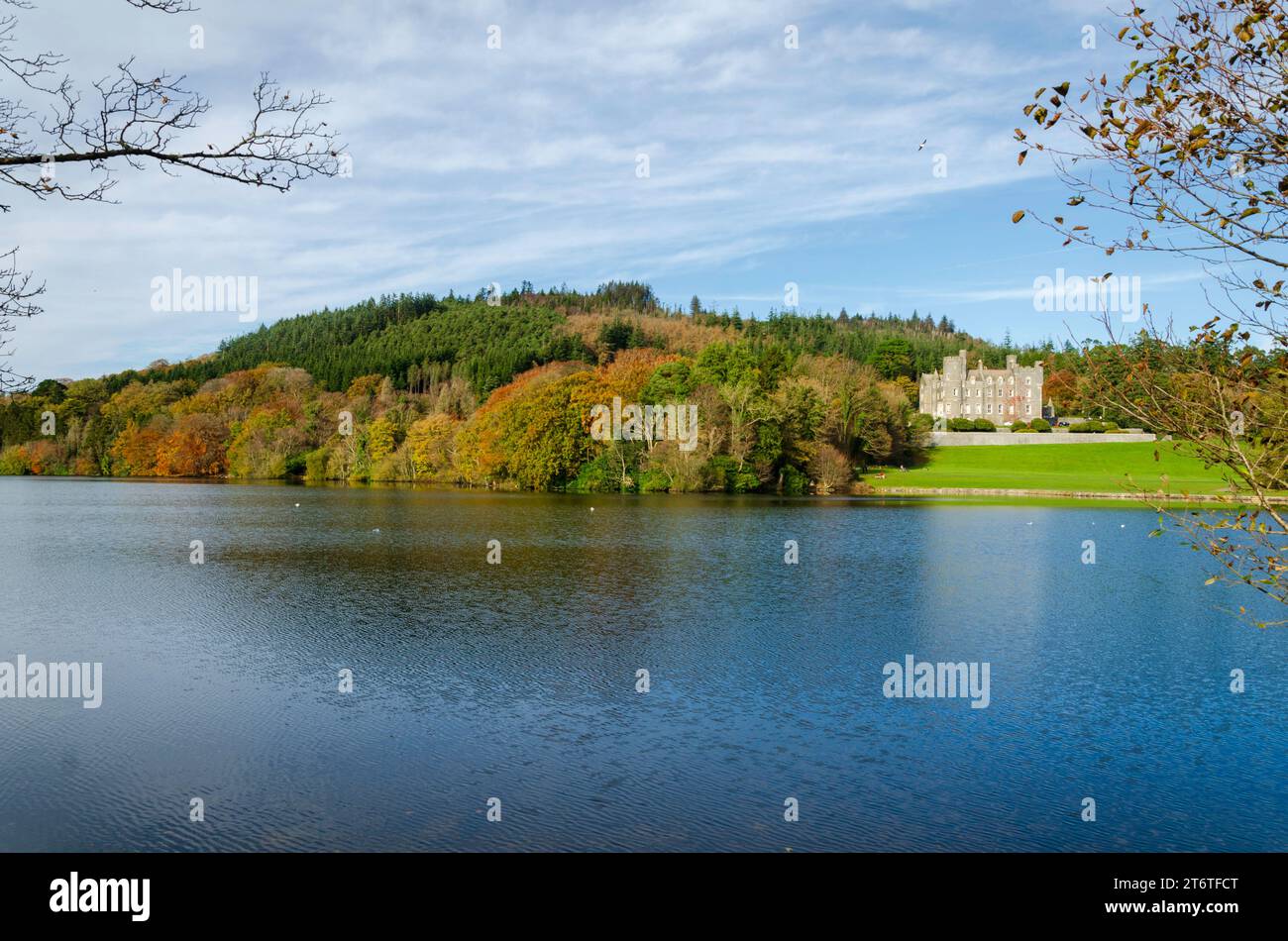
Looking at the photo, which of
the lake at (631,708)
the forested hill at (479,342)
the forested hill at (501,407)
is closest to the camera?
the lake at (631,708)

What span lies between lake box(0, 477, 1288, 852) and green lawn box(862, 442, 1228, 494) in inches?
1641

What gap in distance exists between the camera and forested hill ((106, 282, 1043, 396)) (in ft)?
372

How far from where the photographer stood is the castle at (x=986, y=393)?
115 meters

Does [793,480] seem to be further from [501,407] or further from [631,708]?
[631,708]

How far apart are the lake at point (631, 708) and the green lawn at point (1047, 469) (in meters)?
41.7

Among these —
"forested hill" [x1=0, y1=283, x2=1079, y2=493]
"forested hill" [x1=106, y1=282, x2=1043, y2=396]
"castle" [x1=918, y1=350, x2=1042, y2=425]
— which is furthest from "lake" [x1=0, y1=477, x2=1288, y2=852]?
"castle" [x1=918, y1=350, x2=1042, y2=425]

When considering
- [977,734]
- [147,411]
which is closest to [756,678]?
[977,734]

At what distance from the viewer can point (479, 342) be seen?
131 m
